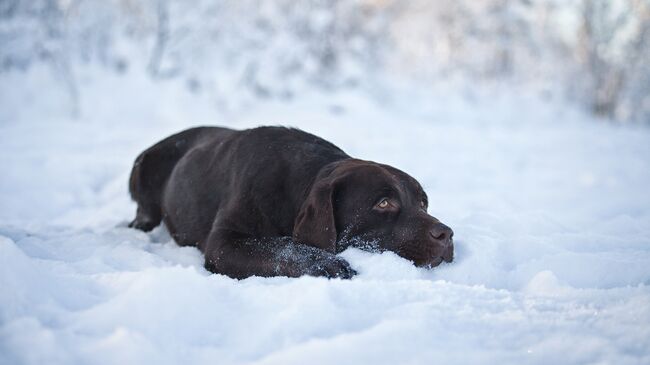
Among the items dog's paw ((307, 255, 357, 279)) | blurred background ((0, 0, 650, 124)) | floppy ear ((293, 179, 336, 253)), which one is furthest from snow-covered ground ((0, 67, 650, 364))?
blurred background ((0, 0, 650, 124))

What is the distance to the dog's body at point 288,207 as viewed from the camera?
9.21ft

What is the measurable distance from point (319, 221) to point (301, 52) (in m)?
18.3

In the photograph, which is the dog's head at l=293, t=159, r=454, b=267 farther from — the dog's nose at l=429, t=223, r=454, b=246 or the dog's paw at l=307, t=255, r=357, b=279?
the dog's paw at l=307, t=255, r=357, b=279

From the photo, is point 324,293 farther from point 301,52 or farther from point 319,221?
point 301,52

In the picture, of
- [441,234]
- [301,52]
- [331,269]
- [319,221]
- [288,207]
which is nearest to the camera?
[331,269]

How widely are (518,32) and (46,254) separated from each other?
3574 centimetres

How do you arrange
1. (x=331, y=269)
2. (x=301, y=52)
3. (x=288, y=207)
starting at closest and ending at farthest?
(x=331, y=269) → (x=288, y=207) → (x=301, y=52)

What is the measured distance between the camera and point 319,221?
288cm

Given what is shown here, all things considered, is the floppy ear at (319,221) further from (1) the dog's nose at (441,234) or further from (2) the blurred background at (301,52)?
(2) the blurred background at (301,52)

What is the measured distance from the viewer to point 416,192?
312cm

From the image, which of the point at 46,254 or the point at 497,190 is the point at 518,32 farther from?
the point at 46,254

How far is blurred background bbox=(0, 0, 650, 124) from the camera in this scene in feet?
43.0

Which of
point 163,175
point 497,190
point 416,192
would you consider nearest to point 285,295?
point 416,192

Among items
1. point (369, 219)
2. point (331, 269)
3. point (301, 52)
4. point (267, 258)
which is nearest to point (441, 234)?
point (369, 219)
